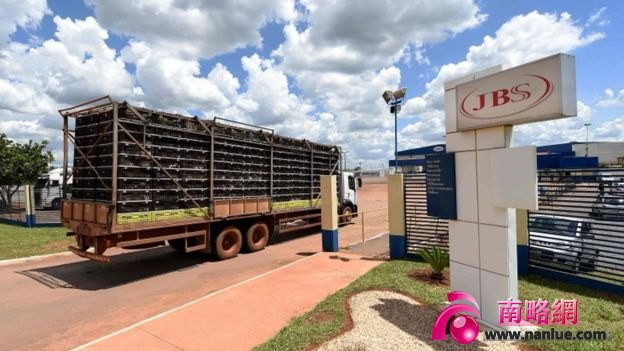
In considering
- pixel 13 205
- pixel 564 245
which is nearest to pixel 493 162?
pixel 564 245

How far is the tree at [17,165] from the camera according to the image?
19578mm

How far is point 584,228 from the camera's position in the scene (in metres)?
7.29

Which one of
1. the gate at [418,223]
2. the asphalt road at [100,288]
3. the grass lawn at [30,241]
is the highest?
the gate at [418,223]

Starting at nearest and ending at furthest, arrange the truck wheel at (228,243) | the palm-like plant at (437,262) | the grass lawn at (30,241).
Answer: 1. the palm-like plant at (437,262)
2. the truck wheel at (228,243)
3. the grass lawn at (30,241)

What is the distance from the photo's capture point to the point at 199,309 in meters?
6.17

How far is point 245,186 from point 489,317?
26.8 ft

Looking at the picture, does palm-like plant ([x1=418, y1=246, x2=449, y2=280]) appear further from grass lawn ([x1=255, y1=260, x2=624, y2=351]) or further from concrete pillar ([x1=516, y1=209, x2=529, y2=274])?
concrete pillar ([x1=516, y1=209, x2=529, y2=274])

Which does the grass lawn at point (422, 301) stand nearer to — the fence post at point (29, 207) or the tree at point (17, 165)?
the fence post at point (29, 207)

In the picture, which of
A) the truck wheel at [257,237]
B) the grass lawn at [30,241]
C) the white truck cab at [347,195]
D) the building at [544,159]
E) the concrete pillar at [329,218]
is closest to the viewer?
the concrete pillar at [329,218]

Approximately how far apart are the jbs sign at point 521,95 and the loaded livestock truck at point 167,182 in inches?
281

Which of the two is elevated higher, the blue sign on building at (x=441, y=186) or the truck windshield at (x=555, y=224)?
the blue sign on building at (x=441, y=186)

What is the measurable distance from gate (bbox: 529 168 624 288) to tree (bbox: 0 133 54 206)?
961 inches

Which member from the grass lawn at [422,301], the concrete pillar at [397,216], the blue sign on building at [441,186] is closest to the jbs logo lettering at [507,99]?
the blue sign on building at [441,186]

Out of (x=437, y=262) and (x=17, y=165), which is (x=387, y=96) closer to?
(x=437, y=262)
